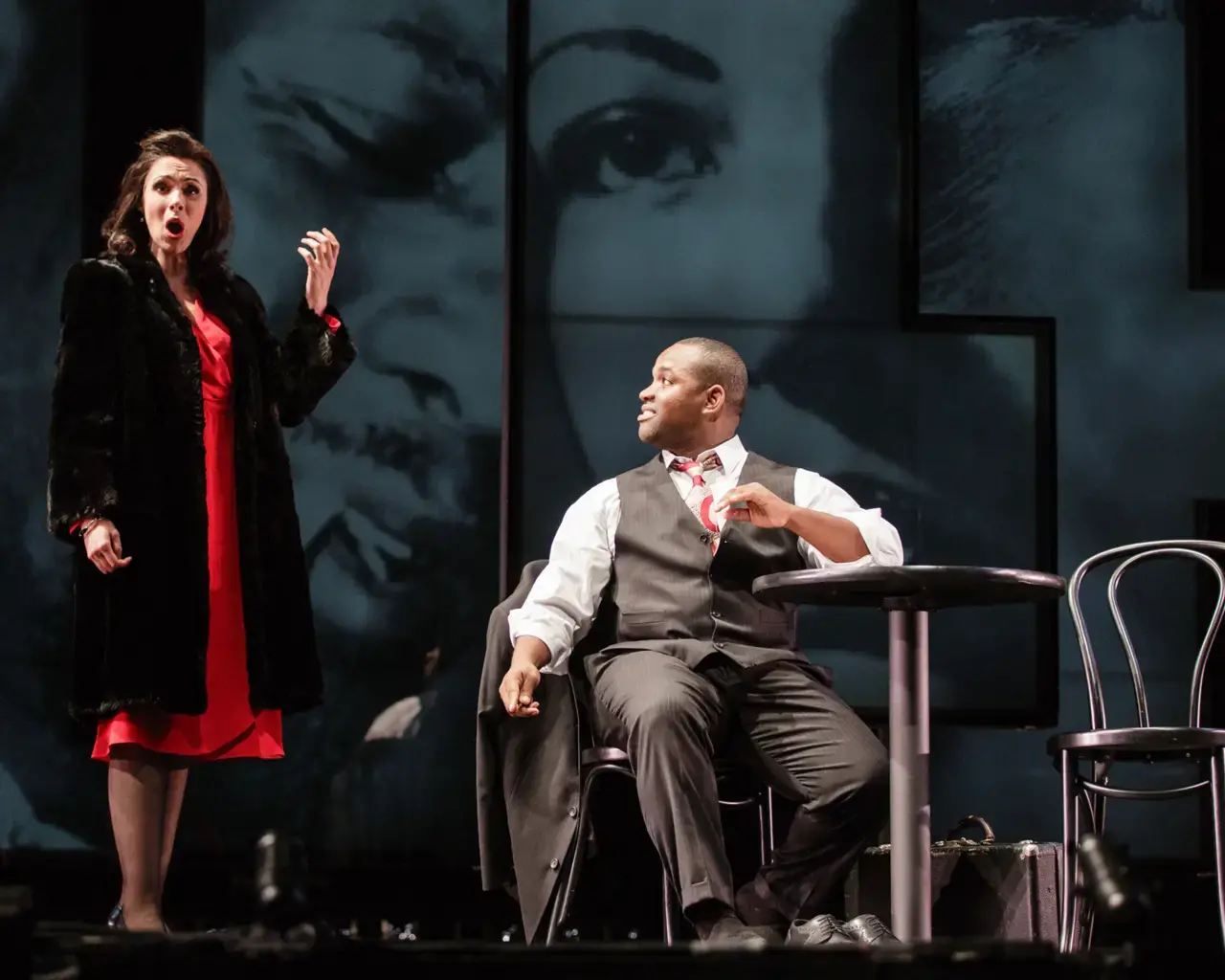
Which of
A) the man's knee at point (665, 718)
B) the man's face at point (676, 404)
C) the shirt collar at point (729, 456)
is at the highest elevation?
the man's face at point (676, 404)

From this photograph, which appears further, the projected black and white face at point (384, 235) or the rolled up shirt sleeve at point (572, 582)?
the projected black and white face at point (384, 235)

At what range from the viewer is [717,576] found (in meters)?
3.37

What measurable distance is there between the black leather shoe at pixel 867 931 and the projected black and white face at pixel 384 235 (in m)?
1.65

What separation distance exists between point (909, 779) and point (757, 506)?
566 mm

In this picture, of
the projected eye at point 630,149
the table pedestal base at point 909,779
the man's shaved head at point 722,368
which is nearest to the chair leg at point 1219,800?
the table pedestal base at point 909,779

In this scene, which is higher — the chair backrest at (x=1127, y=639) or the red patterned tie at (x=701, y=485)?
the red patterned tie at (x=701, y=485)

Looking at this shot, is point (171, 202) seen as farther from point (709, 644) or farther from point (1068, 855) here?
point (1068, 855)

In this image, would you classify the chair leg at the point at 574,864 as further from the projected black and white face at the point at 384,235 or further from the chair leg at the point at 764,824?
the projected black and white face at the point at 384,235

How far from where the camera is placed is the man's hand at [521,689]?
310cm

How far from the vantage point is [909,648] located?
9.16ft

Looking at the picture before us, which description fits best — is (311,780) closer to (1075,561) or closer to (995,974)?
(1075,561)

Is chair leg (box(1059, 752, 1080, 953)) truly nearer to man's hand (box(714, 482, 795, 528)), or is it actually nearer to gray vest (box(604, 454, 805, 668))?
gray vest (box(604, 454, 805, 668))

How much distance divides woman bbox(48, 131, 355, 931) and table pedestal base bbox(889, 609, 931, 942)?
1304 mm

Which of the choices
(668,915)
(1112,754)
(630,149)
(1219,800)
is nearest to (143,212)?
(630,149)
